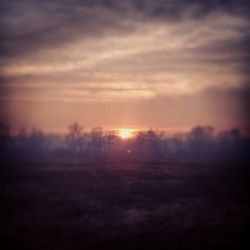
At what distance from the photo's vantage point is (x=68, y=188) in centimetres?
1939

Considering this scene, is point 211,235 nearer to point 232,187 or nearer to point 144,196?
point 144,196

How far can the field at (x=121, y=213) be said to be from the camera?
10109 millimetres

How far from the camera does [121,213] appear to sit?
44.3 feet

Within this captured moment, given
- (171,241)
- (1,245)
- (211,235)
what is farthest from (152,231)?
(1,245)

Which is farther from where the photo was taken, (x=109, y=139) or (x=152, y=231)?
(x=109, y=139)

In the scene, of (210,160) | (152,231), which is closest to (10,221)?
(152,231)

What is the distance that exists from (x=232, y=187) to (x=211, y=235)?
10.8m

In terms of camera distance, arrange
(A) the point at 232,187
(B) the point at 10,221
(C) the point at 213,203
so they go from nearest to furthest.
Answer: (B) the point at 10,221 → (C) the point at 213,203 → (A) the point at 232,187

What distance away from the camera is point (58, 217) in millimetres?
12828

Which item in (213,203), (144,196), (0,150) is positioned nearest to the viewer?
(213,203)

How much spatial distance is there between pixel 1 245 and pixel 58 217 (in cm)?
343

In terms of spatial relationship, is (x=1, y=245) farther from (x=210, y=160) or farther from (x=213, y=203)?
(x=210, y=160)

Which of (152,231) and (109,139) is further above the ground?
(109,139)

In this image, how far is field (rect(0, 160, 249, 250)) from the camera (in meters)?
10.1
